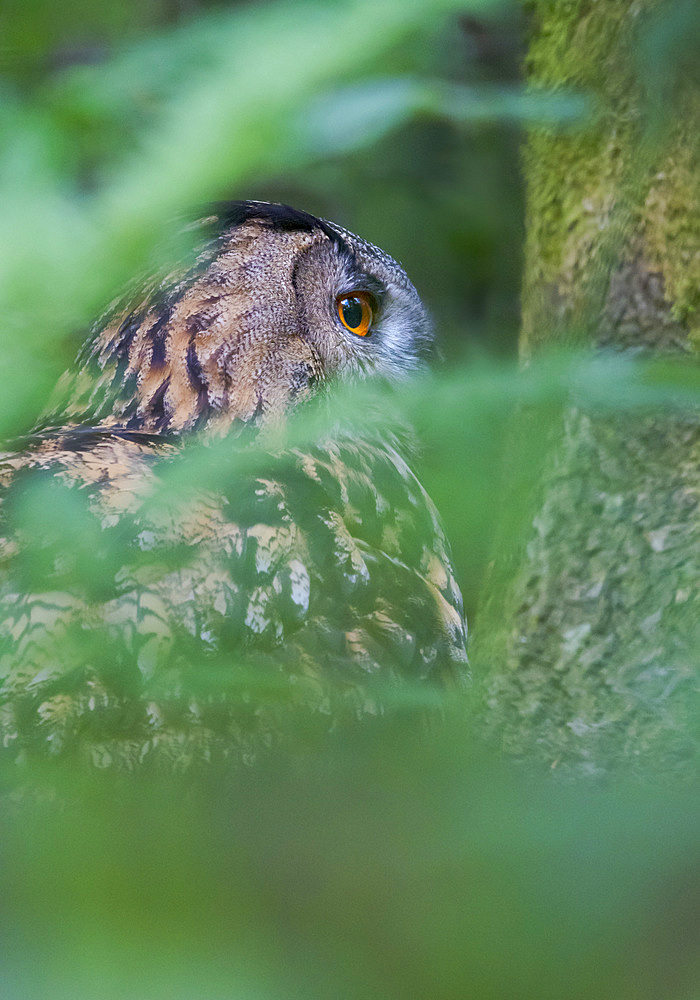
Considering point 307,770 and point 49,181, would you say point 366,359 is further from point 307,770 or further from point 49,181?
point 307,770

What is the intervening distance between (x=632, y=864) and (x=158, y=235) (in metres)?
1.47

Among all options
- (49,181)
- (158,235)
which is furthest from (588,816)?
(49,181)

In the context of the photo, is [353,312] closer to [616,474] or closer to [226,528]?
[616,474]

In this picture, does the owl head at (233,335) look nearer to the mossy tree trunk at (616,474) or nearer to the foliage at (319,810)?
the foliage at (319,810)

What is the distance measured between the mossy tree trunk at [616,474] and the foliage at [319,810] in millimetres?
148

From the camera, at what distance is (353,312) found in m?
2.21

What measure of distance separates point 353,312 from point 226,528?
110cm

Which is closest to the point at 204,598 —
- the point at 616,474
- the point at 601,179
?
the point at 616,474

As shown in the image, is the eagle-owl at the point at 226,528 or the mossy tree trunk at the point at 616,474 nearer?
the eagle-owl at the point at 226,528

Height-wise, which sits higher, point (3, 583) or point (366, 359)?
point (366, 359)

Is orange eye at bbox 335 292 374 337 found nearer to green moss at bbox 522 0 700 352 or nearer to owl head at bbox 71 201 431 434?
owl head at bbox 71 201 431 434

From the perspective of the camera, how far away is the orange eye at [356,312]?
7.11ft

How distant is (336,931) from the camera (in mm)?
258

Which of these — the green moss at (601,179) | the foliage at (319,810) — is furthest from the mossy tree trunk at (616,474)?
the foliage at (319,810)
